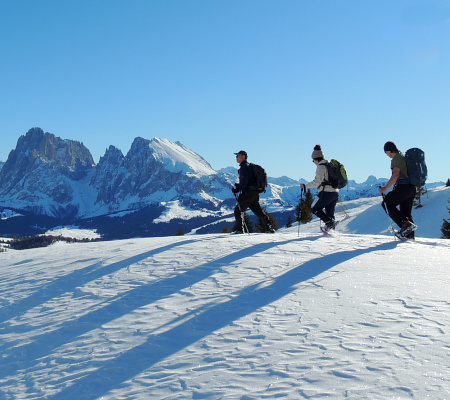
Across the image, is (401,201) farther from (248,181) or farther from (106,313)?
(106,313)

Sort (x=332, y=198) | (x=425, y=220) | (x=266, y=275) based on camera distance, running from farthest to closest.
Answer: (x=425, y=220)
(x=332, y=198)
(x=266, y=275)

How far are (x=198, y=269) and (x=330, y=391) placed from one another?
4.59 meters

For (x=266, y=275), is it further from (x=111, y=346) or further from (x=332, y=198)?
(x=332, y=198)

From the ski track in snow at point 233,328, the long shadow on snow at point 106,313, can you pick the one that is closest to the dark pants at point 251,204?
the ski track in snow at point 233,328

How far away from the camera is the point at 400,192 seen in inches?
395

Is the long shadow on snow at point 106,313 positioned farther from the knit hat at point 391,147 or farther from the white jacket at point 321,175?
the knit hat at point 391,147

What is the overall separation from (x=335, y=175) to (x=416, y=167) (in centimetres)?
217

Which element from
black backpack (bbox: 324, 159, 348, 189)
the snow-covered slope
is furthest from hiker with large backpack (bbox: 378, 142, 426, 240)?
the snow-covered slope

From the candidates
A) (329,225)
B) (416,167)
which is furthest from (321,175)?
(416,167)

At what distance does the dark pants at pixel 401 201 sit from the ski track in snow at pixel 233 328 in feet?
6.98

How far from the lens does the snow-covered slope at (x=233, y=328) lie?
3555mm

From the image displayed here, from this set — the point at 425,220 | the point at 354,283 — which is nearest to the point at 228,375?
the point at 354,283

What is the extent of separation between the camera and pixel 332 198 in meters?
11.4

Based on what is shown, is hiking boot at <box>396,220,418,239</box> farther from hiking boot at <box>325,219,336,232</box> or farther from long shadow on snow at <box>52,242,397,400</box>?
long shadow on snow at <box>52,242,397,400</box>
